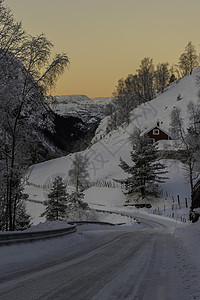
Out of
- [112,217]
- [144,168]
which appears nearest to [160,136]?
[144,168]

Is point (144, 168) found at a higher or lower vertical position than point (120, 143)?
lower

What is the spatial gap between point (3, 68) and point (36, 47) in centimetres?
263

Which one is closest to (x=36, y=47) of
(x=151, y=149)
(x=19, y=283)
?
(x=19, y=283)

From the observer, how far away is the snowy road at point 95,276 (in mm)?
4551

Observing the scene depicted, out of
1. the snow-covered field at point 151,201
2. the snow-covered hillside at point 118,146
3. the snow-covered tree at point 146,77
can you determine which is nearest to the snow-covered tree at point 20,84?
the snow-covered field at point 151,201

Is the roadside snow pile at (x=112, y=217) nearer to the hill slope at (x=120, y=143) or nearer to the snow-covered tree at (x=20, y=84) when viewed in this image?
the hill slope at (x=120, y=143)

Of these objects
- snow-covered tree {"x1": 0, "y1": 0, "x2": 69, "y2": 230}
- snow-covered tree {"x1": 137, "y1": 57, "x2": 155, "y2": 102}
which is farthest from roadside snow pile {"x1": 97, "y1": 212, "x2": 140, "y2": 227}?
snow-covered tree {"x1": 137, "y1": 57, "x2": 155, "y2": 102}

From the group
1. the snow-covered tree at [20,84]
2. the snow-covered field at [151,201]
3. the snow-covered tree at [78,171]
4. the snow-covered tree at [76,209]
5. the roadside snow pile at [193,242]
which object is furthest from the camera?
the snow-covered tree at [78,171]

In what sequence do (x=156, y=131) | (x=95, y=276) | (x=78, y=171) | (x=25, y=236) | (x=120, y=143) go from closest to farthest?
(x=95, y=276)
(x=25, y=236)
(x=78, y=171)
(x=156, y=131)
(x=120, y=143)

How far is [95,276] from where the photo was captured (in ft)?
19.3

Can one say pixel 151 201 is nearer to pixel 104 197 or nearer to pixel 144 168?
pixel 144 168

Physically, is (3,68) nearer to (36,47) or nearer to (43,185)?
(36,47)

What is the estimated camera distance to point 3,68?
10164 mm

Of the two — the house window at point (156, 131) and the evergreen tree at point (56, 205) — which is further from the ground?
the house window at point (156, 131)
